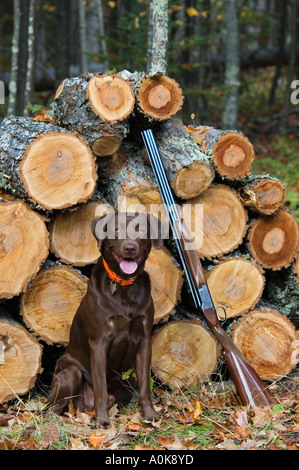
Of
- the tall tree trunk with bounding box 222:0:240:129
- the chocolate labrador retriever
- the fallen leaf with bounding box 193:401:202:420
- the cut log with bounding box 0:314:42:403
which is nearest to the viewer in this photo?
the chocolate labrador retriever

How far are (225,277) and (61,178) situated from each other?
191 cm

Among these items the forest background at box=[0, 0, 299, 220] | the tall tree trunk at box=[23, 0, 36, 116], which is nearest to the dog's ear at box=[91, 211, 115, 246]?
the forest background at box=[0, 0, 299, 220]

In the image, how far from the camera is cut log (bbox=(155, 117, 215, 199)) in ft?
18.6

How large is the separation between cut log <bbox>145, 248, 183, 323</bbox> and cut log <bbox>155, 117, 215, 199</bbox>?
25.5 inches

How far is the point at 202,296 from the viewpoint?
5.46m

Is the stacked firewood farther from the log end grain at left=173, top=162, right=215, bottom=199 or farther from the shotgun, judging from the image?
the shotgun

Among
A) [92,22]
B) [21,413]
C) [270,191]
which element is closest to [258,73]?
[92,22]

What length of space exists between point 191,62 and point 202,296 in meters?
11.9

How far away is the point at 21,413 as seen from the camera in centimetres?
522

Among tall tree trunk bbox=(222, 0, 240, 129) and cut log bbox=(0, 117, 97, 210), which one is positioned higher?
tall tree trunk bbox=(222, 0, 240, 129)

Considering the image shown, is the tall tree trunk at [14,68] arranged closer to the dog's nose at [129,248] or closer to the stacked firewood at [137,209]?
the stacked firewood at [137,209]

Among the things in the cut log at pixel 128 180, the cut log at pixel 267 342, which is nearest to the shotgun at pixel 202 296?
the cut log at pixel 128 180

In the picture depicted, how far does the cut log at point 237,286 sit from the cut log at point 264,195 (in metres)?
0.54

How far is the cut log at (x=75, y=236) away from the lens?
5488 millimetres
